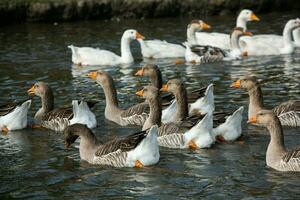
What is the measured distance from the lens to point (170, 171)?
11.7 m

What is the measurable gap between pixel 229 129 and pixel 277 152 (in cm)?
171

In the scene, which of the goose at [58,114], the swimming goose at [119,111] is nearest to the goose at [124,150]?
the goose at [58,114]

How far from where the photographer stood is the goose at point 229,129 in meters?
13.2

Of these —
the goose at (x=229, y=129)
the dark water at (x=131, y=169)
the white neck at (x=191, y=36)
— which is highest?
the white neck at (x=191, y=36)

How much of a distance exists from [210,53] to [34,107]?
22.7 feet

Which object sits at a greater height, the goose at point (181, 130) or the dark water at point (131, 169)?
the goose at point (181, 130)

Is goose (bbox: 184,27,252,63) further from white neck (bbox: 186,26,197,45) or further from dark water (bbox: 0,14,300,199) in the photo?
white neck (bbox: 186,26,197,45)

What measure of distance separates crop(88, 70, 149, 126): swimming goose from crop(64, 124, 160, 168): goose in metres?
2.39

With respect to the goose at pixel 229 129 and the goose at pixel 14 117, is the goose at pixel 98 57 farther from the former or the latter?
the goose at pixel 229 129

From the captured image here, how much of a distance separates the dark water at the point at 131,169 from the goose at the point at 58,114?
274mm

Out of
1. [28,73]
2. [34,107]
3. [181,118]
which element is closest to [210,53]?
[28,73]

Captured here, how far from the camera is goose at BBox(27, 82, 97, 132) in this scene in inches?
569

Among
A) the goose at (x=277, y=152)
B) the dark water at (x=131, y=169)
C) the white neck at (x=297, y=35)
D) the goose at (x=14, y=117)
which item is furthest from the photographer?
the white neck at (x=297, y=35)

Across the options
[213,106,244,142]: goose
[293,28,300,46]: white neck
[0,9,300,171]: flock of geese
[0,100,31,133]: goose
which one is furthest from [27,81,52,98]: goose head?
[293,28,300,46]: white neck
